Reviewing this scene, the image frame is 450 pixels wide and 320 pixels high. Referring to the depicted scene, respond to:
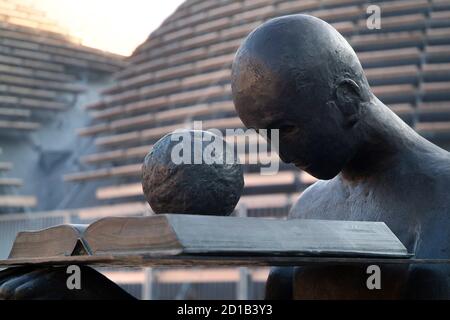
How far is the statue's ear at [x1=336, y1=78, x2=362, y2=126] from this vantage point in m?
1.85

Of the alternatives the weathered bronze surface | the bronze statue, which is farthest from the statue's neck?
the weathered bronze surface

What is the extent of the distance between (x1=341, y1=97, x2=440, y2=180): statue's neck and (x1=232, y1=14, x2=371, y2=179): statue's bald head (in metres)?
0.06

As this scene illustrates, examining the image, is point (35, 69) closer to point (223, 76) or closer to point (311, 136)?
point (223, 76)

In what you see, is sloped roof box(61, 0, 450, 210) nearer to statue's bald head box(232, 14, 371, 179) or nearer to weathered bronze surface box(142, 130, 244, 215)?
statue's bald head box(232, 14, 371, 179)

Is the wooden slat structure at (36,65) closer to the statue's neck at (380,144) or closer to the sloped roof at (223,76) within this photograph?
the sloped roof at (223,76)

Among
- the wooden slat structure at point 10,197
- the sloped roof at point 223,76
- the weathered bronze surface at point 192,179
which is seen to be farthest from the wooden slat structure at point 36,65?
the weathered bronze surface at point 192,179

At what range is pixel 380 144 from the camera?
193 cm

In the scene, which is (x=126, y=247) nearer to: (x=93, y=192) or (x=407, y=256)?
(x=407, y=256)

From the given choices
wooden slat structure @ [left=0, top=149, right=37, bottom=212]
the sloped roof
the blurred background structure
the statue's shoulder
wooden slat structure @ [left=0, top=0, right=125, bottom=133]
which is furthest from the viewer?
wooden slat structure @ [left=0, top=0, right=125, bottom=133]

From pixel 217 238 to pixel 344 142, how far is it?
58 centimetres

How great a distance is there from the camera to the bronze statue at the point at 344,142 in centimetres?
174
